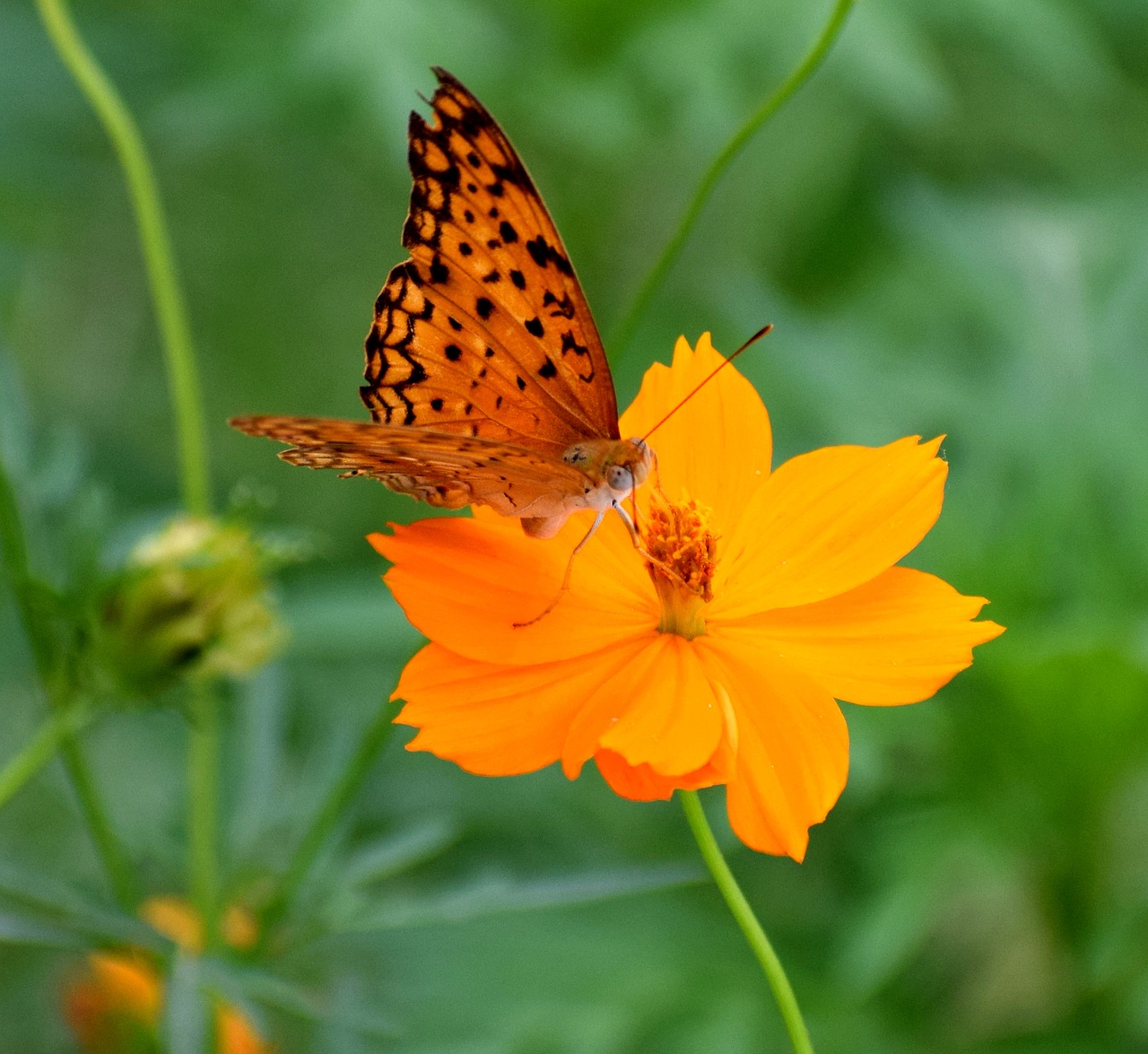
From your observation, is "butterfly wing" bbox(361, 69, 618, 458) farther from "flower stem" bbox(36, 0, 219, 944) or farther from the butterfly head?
"flower stem" bbox(36, 0, 219, 944)

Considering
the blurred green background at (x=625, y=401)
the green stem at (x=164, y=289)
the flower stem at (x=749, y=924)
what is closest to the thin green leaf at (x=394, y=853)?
the blurred green background at (x=625, y=401)

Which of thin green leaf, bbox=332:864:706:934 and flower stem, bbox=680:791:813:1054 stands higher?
thin green leaf, bbox=332:864:706:934

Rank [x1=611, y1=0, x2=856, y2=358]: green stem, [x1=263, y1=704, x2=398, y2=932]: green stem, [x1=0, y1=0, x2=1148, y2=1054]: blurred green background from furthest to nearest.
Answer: [x1=0, y1=0, x2=1148, y2=1054]: blurred green background, [x1=263, y1=704, x2=398, y2=932]: green stem, [x1=611, y1=0, x2=856, y2=358]: green stem

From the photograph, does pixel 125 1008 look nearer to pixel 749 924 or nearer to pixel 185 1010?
pixel 185 1010

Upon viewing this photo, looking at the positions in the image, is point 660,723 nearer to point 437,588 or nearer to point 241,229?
point 437,588

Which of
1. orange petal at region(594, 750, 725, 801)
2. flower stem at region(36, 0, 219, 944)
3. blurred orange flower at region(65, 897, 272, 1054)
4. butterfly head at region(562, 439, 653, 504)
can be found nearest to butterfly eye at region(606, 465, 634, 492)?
butterfly head at region(562, 439, 653, 504)

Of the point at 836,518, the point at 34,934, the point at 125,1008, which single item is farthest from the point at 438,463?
the point at 125,1008
